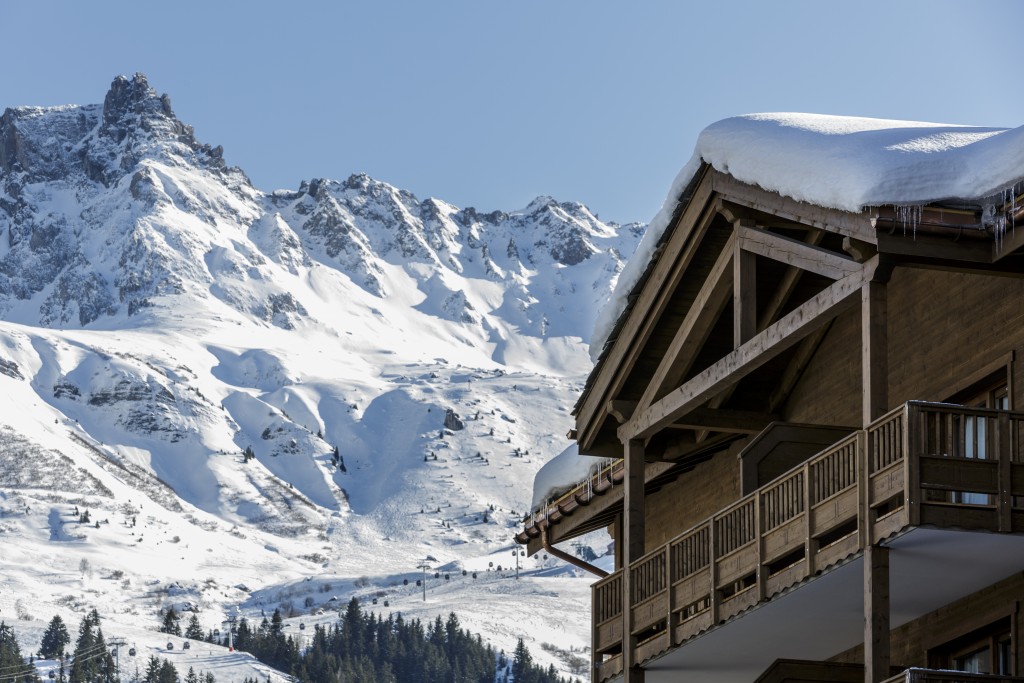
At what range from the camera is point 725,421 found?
63.9 ft

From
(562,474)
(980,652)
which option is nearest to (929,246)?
(980,652)

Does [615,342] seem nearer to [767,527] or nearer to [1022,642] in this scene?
[767,527]

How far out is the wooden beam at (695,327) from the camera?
17953 millimetres

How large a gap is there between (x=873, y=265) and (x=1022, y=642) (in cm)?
312

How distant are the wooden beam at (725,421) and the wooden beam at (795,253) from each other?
2.54 metres

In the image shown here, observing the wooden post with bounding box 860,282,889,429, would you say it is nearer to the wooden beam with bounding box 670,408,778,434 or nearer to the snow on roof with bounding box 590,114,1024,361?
the snow on roof with bounding box 590,114,1024,361

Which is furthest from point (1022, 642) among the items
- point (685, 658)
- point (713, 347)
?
point (713, 347)

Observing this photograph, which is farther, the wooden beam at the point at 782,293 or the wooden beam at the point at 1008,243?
the wooden beam at the point at 782,293

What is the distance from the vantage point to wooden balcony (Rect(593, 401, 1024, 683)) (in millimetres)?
13633

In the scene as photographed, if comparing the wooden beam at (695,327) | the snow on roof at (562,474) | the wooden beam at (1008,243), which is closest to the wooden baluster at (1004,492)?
the wooden beam at (1008,243)

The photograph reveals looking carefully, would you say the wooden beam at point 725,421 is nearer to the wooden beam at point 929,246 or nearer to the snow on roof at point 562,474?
the snow on roof at point 562,474

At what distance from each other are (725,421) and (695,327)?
1.50 meters

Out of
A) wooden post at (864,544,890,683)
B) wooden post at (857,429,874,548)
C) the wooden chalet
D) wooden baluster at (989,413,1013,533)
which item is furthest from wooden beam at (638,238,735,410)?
wooden baluster at (989,413,1013,533)

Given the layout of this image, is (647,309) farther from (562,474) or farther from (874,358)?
(562,474)
